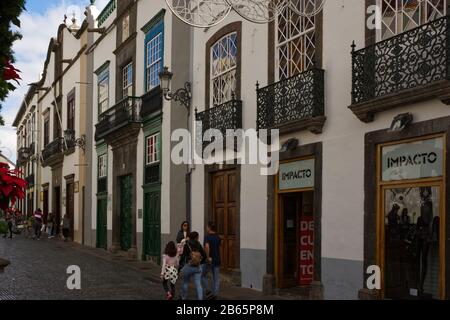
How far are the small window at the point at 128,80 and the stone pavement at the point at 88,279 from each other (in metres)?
5.53

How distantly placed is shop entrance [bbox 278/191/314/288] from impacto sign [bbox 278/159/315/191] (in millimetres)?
304

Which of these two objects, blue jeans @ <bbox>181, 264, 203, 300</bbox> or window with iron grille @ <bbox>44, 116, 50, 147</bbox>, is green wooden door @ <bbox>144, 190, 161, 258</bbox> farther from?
window with iron grille @ <bbox>44, 116, 50, 147</bbox>

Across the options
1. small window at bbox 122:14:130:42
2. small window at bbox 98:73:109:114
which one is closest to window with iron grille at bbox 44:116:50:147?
small window at bbox 98:73:109:114

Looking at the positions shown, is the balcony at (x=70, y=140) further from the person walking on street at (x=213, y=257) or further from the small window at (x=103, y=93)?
the person walking on street at (x=213, y=257)

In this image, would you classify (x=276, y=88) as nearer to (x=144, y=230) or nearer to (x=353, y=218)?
(x=353, y=218)

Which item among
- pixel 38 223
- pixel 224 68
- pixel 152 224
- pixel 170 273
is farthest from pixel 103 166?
pixel 170 273

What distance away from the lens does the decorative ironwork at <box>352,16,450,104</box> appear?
863 centimetres

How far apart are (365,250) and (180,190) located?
7.96 metres

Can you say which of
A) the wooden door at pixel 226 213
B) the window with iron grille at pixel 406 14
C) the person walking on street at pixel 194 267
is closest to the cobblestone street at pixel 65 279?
the person walking on street at pixel 194 267

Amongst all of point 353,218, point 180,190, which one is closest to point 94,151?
point 180,190

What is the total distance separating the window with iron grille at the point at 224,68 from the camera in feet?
48.9

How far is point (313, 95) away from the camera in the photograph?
1136 cm

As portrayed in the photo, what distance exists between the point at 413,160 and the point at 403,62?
140 centimetres

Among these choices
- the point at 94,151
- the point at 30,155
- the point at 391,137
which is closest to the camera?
the point at 391,137
